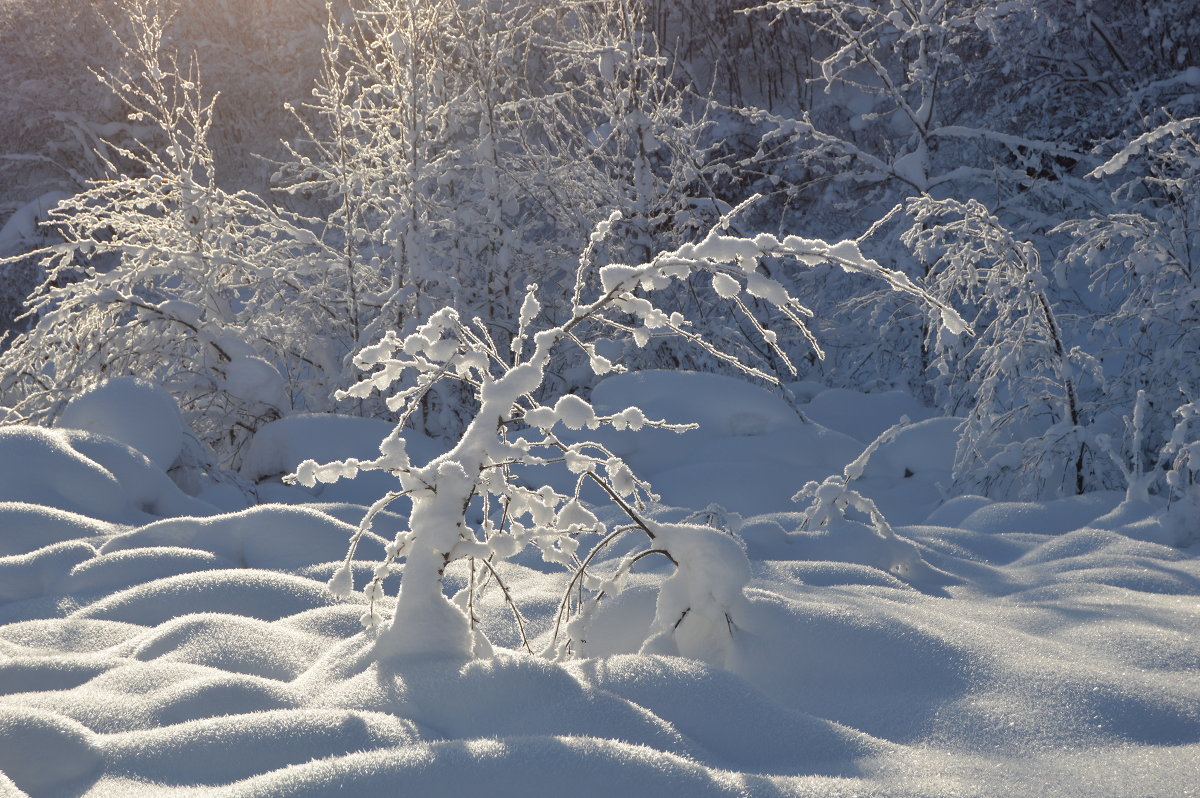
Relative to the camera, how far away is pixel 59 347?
6.08 m

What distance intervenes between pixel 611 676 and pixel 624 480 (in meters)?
0.38

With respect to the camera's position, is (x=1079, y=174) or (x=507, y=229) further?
(x=1079, y=174)

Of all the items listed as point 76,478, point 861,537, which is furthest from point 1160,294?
point 76,478

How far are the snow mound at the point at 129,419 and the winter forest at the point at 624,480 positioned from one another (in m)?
0.02

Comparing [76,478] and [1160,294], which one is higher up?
[1160,294]

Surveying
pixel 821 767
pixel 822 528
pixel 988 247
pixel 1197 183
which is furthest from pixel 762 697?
pixel 1197 183

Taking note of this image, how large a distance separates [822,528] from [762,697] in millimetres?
1896

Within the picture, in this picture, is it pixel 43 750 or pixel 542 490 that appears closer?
pixel 43 750

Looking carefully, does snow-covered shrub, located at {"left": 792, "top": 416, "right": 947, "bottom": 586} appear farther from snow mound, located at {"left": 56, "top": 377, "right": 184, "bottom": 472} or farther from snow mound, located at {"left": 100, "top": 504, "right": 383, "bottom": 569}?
snow mound, located at {"left": 56, "top": 377, "right": 184, "bottom": 472}

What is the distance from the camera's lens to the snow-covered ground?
1.29 meters

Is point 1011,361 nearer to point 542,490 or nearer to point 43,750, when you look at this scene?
point 542,490

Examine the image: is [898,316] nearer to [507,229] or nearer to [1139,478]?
[507,229]

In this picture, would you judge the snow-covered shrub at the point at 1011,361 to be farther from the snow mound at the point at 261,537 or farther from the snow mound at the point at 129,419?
the snow mound at the point at 129,419

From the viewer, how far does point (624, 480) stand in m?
1.80
